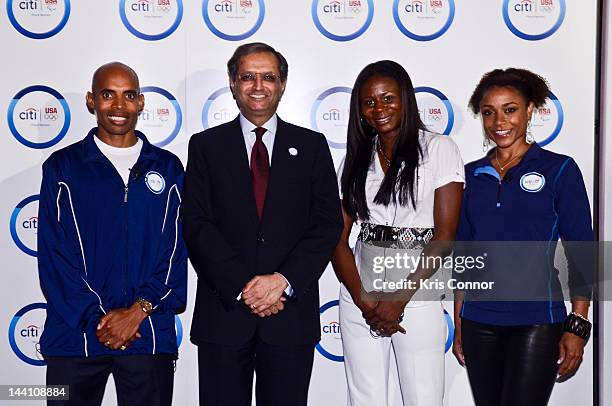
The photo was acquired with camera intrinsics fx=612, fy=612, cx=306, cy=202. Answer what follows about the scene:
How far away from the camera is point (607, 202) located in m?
3.45

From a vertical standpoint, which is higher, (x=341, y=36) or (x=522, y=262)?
(x=341, y=36)

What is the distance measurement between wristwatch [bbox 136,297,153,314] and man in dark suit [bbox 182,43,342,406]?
0.68 feet

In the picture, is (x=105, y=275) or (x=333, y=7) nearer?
(x=105, y=275)

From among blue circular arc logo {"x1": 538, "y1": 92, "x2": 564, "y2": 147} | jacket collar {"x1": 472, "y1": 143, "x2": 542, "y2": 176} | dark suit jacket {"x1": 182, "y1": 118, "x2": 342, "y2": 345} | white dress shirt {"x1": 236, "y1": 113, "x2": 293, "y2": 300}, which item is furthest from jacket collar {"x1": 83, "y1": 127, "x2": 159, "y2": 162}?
blue circular arc logo {"x1": 538, "y1": 92, "x2": 564, "y2": 147}

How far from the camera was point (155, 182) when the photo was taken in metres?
2.67

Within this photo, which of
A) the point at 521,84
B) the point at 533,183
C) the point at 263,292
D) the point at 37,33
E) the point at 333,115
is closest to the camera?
the point at 263,292

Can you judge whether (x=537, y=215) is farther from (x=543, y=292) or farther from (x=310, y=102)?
(x=310, y=102)

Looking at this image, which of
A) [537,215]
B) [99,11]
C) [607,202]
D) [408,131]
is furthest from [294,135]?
[607,202]

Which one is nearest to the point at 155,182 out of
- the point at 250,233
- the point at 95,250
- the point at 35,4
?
the point at 95,250

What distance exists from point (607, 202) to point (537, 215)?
1.13 m

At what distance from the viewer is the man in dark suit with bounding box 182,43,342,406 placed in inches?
99.8

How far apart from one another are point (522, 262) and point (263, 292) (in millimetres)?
1107

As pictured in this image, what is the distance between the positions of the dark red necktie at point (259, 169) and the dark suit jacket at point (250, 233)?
0.04m

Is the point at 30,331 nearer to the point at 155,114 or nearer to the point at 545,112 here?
the point at 155,114
